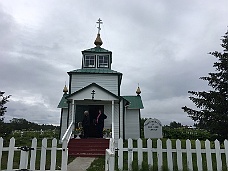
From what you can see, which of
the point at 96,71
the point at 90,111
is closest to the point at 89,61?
the point at 96,71

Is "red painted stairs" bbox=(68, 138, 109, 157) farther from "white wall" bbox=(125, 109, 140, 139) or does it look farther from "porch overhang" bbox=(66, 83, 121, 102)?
"white wall" bbox=(125, 109, 140, 139)

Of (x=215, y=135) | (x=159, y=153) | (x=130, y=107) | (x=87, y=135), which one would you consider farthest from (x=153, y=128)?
(x=159, y=153)

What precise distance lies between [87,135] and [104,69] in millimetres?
5776

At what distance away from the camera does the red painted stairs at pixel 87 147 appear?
10874 millimetres

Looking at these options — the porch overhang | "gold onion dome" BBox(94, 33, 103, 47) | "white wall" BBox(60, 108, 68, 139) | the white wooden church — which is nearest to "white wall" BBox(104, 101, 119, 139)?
the white wooden church

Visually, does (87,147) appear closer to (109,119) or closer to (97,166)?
(97,166)

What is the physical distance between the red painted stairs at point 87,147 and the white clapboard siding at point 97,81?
195 inches

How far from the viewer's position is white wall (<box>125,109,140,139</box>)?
1886cm

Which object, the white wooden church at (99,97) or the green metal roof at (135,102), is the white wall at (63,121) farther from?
the green metal roof at (135,102)

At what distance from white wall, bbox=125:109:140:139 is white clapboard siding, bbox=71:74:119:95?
158 inches

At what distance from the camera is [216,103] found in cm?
978

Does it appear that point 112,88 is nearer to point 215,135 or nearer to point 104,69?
point 104,69

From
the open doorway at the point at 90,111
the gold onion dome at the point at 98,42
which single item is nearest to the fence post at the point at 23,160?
the open doorway at the point at 90,111

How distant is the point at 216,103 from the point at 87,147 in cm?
674
